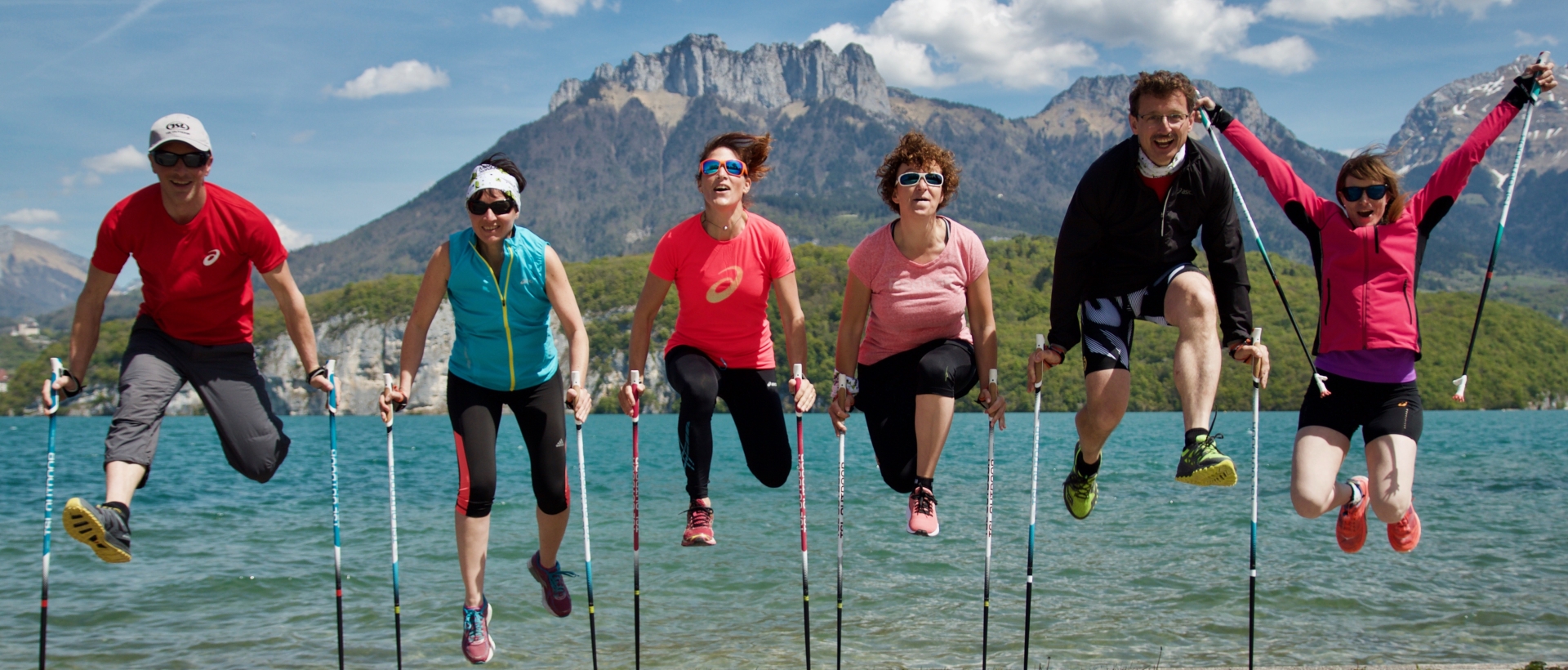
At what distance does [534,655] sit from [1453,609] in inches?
496

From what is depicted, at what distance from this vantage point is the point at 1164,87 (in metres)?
6.02

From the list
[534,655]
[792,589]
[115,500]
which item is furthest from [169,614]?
[115,500]

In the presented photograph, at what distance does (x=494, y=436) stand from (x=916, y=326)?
2.96m

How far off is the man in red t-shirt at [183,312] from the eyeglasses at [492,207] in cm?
142

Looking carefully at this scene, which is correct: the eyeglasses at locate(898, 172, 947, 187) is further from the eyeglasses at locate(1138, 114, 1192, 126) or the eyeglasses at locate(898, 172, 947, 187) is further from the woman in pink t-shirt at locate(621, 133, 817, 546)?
the eyeglasses at locate(1138, 114, 1192, 126)

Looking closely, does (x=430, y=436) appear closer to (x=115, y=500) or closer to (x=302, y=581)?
(x=302, y=581)

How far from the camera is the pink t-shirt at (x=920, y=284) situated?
271 inches

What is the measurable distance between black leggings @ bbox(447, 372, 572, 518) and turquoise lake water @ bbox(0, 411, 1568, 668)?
227 inches

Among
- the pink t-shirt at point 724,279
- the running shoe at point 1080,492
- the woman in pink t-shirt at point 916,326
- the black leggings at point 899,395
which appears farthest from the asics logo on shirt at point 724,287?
the running shoe at point 1080,492

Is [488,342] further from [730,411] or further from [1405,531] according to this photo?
[1405,531]

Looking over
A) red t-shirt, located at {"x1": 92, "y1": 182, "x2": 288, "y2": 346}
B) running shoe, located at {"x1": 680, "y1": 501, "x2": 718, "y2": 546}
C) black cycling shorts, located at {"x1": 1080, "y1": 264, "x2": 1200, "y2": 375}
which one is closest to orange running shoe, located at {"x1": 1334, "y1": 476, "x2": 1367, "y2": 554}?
black cycling shorts, located at {"x1": 1080, "y1": 264, "x2": 1200, "y2": 375}

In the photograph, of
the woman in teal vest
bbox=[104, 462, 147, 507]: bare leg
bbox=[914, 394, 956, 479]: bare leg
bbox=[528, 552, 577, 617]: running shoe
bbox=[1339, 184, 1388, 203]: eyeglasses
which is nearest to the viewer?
bbox=[104, 462, 147, 507]: bare leg

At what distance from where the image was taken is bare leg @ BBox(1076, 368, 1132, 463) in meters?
6.41

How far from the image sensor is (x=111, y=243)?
634 centimetres
